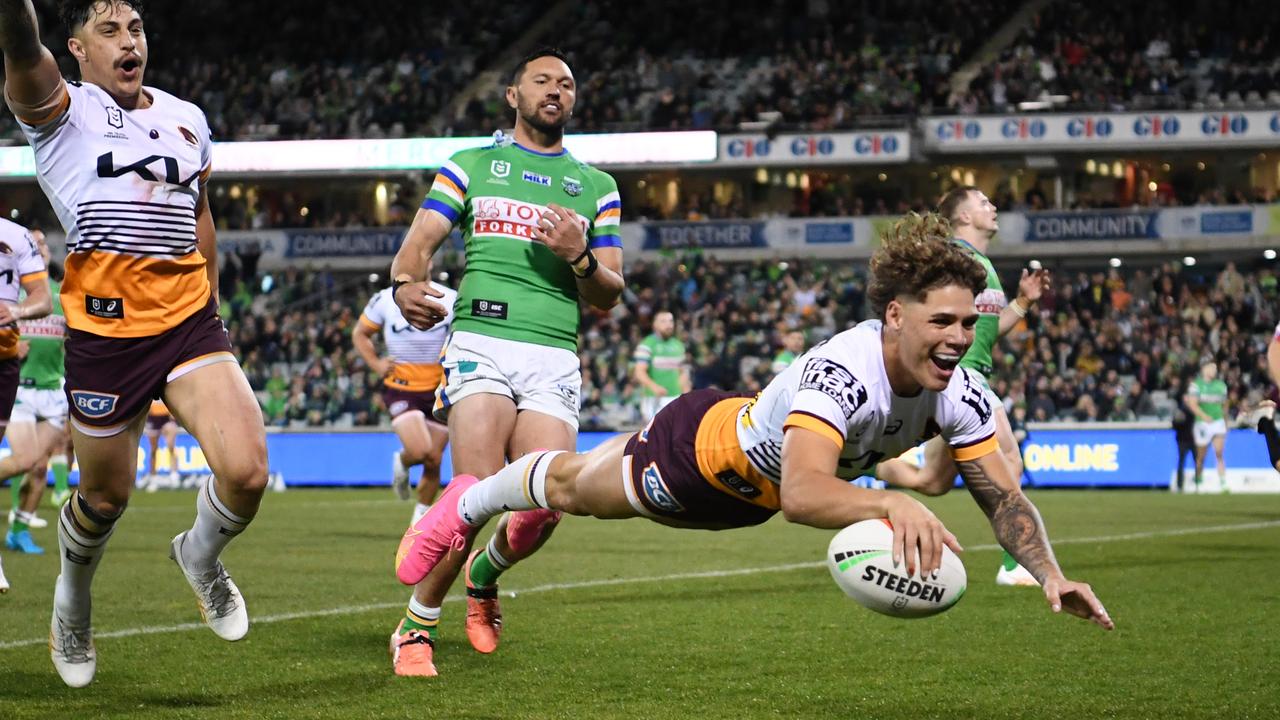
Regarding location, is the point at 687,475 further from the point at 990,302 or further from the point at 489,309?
the point at 990,302

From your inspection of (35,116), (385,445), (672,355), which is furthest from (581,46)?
(35,116)

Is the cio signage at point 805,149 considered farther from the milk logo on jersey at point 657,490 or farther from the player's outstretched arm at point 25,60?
the player's outstretched arm at point 25,60

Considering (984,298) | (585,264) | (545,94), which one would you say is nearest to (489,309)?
(585,264)

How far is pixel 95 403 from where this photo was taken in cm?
595

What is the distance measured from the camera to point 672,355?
74.5 ft

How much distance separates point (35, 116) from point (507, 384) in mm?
2328

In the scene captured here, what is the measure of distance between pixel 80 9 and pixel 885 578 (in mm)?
3660

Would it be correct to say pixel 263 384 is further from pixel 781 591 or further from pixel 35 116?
pixel 35 116

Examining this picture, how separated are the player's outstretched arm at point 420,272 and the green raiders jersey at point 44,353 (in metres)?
8.64

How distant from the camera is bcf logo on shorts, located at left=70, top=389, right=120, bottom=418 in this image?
5.95 m

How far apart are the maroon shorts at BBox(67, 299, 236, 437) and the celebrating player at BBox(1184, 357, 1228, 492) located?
19.6m

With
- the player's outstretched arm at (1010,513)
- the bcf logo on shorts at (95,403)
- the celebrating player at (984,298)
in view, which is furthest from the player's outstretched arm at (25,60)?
the celebrating player at (984,298)

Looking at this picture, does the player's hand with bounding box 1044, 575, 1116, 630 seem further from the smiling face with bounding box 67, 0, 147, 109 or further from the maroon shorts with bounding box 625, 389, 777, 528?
the smiling face with bounding box 67, 0, 147, 109

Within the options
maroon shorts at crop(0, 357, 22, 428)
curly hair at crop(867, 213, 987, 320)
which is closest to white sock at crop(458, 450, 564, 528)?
curly hair at crop(867, 213, 987, 320)
